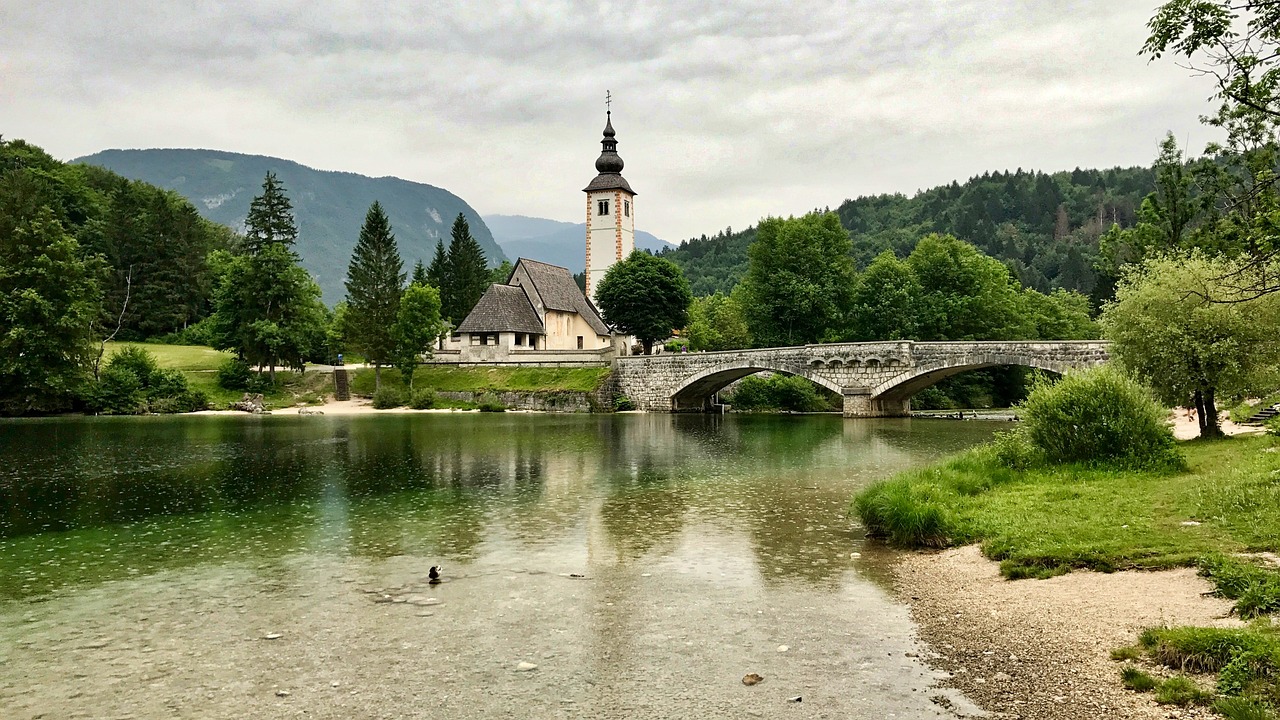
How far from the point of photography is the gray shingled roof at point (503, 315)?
72375 millimetres

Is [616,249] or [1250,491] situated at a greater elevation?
[616,249]

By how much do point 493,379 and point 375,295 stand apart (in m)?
12.6

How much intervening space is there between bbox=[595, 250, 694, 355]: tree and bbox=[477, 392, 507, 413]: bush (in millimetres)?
14035

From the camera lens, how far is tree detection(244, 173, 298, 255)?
245ft

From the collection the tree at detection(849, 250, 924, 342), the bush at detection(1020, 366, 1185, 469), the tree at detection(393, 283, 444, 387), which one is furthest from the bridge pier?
the bush at detection(1020, 366, 1185, 469)

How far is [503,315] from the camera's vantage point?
239ft

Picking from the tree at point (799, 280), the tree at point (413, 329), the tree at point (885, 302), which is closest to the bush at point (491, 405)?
the tree at point (413, 329)

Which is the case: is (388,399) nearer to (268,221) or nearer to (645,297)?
(645,297)

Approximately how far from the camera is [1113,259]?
5028 centimetres

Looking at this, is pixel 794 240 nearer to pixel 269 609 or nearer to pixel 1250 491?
pixel 1250 491

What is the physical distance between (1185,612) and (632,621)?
19.9 ft

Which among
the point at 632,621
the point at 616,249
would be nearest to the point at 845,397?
the point at 616,249

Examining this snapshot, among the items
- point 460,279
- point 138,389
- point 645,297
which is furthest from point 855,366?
point 460,279

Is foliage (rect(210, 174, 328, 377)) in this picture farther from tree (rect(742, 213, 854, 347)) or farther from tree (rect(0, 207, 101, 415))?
tree (rect(742, 213, 854, 347))
